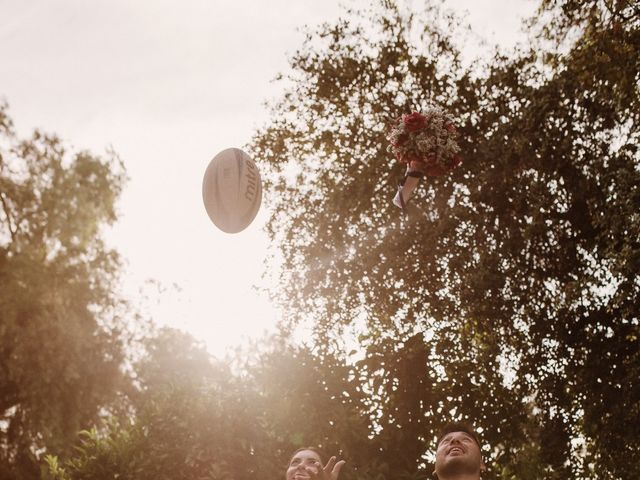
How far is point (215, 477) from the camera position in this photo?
10.4 m

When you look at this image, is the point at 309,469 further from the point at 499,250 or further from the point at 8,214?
the point at 8,214

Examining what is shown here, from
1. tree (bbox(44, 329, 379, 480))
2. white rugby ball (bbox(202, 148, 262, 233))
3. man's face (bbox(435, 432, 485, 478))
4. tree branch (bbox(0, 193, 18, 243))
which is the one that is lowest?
man's face (bbox(435, 432, 485, 478))

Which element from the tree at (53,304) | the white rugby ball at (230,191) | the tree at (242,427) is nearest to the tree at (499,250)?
the tree at (242,427)

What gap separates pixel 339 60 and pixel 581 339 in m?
9.17

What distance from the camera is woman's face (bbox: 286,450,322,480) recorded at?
550cm

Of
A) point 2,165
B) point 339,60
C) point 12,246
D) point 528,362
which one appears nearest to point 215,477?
point 528,362

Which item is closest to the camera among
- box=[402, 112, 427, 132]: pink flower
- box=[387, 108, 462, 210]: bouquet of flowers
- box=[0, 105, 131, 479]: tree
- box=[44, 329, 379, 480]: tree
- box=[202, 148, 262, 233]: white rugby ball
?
box=[202, 148, 262, 233]: white rugby ball

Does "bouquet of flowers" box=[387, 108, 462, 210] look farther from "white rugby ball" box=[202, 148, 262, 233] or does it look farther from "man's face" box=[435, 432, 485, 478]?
"man's face" box=[435, 432, 485, 478]

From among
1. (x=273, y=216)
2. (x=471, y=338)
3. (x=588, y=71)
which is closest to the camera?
(x=588, y=71)

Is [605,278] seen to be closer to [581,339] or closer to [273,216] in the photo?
[581,339]

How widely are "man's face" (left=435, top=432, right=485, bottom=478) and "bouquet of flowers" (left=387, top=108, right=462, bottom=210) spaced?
4.67 m

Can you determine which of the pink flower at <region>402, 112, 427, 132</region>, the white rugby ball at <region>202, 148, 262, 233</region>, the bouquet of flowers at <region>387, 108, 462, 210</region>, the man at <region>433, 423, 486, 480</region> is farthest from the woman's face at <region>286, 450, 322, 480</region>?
the pink flower at <region>402, 112, 427, 132</region>

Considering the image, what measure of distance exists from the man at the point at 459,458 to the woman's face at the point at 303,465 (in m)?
1.34

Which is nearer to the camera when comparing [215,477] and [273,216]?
[215,477]
